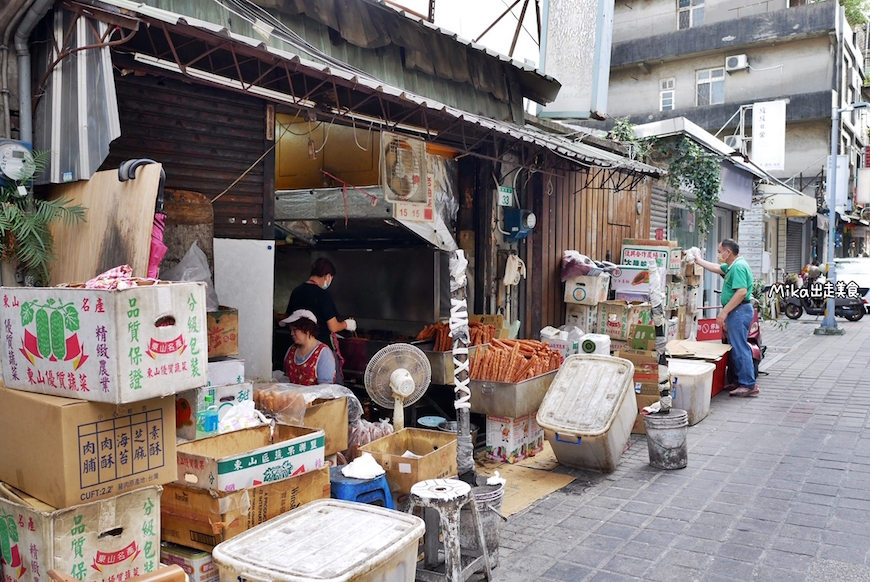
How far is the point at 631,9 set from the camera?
104 feet

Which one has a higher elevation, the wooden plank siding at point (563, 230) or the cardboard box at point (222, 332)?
the wooden plank siding at point (563, 230)

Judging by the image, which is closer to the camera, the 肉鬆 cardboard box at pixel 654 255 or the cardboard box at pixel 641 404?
the cardboard box at pixel 641 404

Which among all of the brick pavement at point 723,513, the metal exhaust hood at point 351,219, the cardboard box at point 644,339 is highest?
the metal exhaust hood at point 351,219

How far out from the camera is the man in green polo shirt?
1008cm

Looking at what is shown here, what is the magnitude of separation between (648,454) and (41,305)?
19.8 ft

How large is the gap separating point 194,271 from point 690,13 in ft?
103

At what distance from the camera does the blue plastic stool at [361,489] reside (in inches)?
177

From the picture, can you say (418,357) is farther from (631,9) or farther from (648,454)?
(631,9)

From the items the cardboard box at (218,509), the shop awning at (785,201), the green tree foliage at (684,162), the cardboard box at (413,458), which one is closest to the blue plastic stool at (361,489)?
the cardboard box at (413,458)

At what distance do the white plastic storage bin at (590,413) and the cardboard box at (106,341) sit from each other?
13.5 feet

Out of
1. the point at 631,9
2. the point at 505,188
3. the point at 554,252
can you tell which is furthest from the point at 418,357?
the point at 631,9

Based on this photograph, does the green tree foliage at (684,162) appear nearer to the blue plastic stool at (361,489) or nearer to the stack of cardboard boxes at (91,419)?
the blue plastic stool at (361,489)

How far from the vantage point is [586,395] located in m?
6.86

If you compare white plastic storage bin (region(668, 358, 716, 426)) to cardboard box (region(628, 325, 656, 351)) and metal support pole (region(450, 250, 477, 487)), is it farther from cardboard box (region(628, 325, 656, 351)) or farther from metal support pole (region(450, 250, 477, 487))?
metal support pole (region(450, 250, 477, 487))
